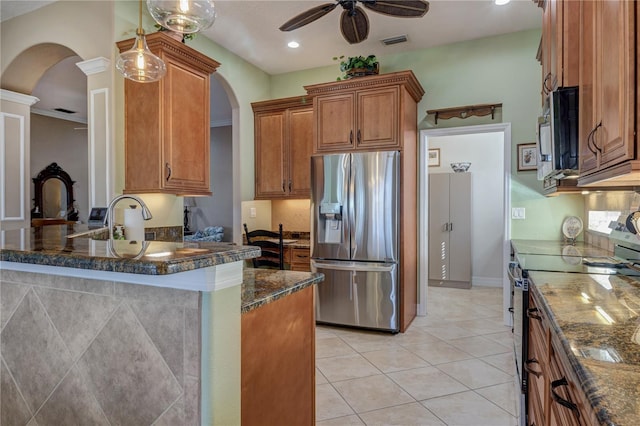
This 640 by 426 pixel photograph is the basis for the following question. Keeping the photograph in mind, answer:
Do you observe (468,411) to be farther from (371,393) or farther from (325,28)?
(325,28)

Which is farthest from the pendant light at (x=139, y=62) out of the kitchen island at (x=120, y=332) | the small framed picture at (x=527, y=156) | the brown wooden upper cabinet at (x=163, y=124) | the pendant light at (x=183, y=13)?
the small framed picture at (x=527, y=156)

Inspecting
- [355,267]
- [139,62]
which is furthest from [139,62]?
[355,267]

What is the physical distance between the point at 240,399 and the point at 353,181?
9.02 feet

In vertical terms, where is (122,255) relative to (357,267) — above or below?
above

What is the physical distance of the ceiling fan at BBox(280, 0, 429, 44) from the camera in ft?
8.00

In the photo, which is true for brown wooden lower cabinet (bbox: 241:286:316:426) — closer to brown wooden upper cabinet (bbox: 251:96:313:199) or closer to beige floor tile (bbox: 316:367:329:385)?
beige floor tile (bbox: 316:367:329:385)

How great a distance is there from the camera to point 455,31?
3779mm

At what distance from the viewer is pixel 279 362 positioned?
1411 mm

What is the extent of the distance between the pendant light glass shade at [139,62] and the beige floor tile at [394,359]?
2667mm

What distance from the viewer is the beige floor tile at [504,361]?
2775 millimetres

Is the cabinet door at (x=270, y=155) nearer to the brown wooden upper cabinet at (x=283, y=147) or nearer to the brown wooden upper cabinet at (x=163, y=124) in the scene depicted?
the brown wooden upper cabinet at (x=283, y=147)

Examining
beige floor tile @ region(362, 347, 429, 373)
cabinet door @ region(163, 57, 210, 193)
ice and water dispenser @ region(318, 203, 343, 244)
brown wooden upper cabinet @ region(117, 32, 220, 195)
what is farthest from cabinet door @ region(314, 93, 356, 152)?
beige floor tile @ region(362, 347, 429, 373)

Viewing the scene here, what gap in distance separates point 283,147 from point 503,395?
11.1 feet

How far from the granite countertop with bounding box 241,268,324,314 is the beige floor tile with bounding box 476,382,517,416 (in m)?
1.56
